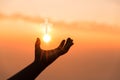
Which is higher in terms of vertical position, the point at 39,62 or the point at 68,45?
the point at 68,45

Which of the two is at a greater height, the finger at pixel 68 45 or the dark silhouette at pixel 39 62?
the finger at pixel 68 45

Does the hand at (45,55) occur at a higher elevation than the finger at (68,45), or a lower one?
lower

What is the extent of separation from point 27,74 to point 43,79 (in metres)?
2.32

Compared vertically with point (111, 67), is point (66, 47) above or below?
above

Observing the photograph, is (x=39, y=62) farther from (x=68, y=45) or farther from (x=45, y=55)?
(x=68, y=45)

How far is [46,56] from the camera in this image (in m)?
3.31

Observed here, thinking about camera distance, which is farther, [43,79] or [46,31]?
[43,79]

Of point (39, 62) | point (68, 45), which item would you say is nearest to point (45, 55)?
point (39, 62)

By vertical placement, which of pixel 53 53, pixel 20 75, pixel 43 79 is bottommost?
pixel 43 79

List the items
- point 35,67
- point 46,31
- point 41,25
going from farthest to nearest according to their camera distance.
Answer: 1. point 41,25
2. point 46,31
3. point 35,67

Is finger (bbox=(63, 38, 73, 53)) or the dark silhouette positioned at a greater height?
finger (bbox=(63, 38, 73, 53))

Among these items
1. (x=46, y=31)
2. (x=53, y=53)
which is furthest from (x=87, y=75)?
(x=53, y=53)

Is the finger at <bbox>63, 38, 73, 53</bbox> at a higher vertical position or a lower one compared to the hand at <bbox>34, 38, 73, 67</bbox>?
higher

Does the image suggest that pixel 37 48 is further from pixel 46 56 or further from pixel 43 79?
pixel 43 79
